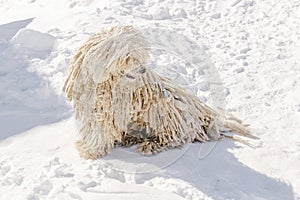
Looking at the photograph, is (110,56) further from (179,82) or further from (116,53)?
(179,82)

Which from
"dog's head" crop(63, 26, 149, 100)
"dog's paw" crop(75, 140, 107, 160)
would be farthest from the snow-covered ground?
"dog's head" crop(63, 26, 149, 100)

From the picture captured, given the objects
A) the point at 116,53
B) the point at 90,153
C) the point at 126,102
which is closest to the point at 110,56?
the point at 116,53

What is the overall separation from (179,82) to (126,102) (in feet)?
3.26

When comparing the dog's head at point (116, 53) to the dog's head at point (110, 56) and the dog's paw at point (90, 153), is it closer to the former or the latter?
the dog's head at point (110, 56)

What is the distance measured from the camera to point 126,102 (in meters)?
2.92

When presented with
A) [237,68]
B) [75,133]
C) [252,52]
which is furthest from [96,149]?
[252,52]

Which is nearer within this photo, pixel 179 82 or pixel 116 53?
pixel 116 53

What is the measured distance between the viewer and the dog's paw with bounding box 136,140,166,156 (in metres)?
3.06

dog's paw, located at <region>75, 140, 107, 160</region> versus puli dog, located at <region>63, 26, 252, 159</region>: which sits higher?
puli dog, located at <region>63, 26, 252, 159</region>

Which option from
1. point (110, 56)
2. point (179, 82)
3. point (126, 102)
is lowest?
point (179, 82)

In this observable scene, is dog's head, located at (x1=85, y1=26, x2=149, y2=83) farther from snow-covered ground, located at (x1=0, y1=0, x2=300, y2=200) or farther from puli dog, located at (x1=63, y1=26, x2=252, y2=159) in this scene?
snow-covered ground, located at (x1=0, y1=0, x2=300, y2=200)

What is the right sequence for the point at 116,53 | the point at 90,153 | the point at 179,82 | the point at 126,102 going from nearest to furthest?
the point at 116,53
the point at 126,102
the point at 90,153
the point at 179,82

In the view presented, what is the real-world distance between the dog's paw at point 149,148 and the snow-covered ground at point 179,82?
1.5 inches

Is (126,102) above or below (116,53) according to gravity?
below
